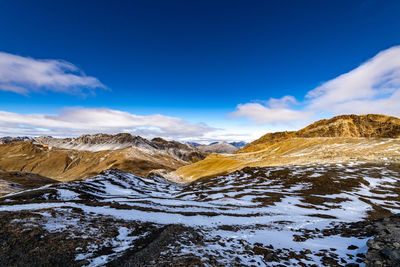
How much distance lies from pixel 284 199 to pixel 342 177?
74.1 ft

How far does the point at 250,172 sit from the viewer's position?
65625 mm

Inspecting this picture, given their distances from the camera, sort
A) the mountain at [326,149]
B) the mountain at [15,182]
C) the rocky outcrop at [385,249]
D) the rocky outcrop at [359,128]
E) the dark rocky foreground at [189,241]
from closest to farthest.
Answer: the rocky outcrop at [385,249], the dark rocky foreground at [189,241], the mountain at [15,182], the mountain at [326,149], the rocky outcrop at [359,128]

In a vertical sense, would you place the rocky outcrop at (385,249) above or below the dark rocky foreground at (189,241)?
above

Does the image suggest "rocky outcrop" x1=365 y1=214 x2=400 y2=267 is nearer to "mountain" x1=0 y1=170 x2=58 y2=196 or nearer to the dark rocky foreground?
the dark rocky foreground

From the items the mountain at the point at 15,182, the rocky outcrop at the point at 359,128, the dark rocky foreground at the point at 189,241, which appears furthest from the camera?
the rocky outcrop at the point at 359,128

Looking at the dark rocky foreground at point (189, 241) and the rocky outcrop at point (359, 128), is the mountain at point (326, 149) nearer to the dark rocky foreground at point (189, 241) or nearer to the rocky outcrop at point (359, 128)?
the rocky outcrop at point (359, 128)

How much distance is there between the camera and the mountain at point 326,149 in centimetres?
7131

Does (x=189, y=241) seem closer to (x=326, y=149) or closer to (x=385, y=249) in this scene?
(x=385, y=249)

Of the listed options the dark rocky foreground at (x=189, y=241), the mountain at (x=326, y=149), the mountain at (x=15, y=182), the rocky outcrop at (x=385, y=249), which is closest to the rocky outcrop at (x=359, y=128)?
the mountain at (x=326, y=149)

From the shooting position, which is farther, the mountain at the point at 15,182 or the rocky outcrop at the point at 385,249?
the mountain at the point at 15,182

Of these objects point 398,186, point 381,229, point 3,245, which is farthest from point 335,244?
point 398,186

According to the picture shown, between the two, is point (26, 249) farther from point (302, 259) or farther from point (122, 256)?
point (302, 259)

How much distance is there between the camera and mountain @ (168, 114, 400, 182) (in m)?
71.3

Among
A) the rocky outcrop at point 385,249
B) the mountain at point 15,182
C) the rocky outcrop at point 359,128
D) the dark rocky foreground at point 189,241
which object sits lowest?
the mountain at point 15,182
